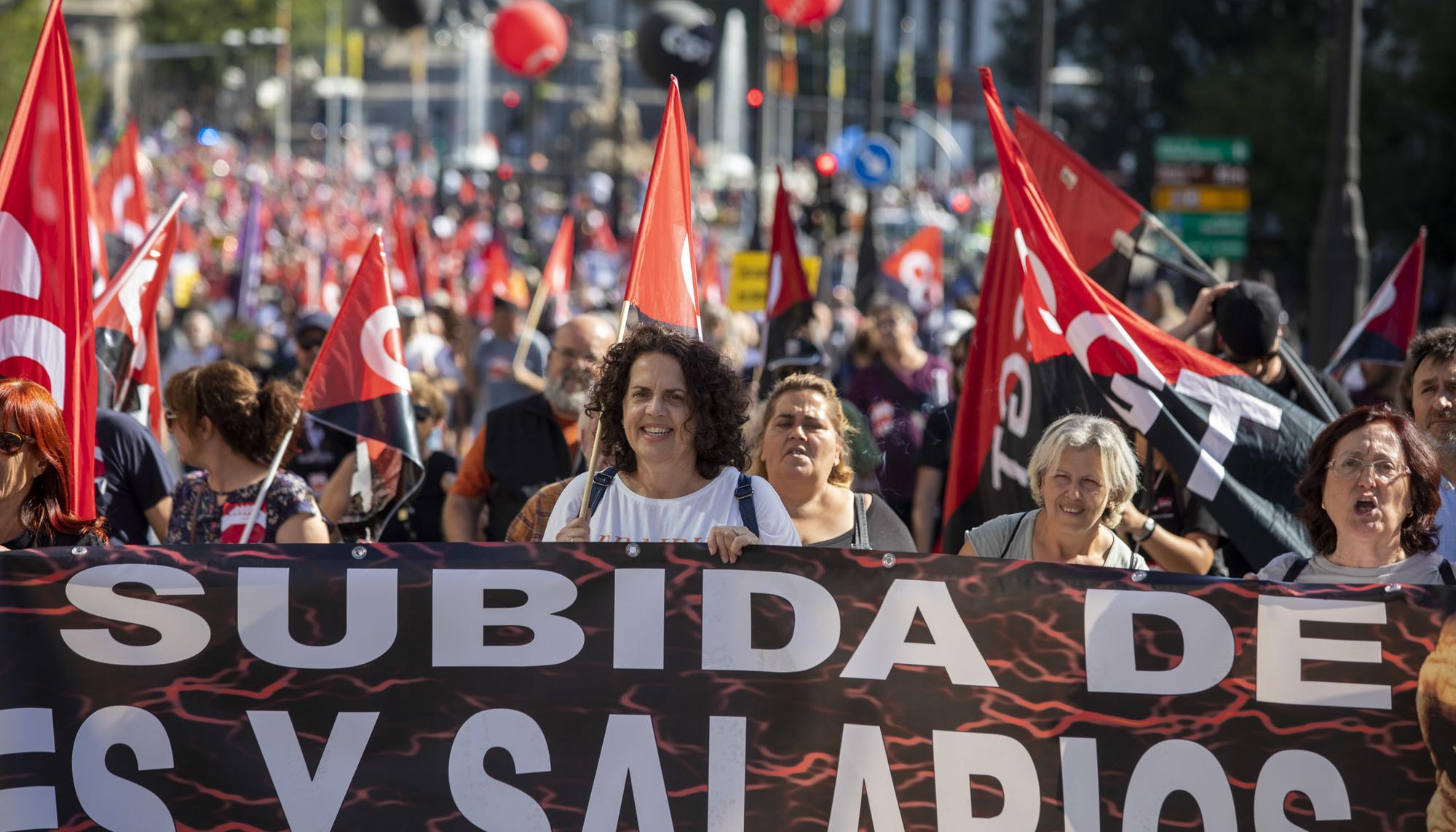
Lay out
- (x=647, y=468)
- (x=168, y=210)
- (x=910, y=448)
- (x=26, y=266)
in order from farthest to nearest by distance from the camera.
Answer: (x=910, y=448) < (x=168, y=210) < (x=26, y=266) < (x=647, y=468)

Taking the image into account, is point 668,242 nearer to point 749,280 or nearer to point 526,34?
point 749,280

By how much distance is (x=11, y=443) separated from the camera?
4020 millimetres

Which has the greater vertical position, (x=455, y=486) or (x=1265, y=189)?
(x=1265, y=189)

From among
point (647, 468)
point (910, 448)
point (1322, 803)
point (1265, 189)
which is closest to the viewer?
point (1322, 803)

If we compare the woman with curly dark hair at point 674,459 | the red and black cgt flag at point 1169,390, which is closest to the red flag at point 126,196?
the red and black cgt flag at point 1169,390

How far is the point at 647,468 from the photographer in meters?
4.16

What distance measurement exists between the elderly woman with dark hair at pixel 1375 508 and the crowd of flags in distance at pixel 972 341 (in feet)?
2.64

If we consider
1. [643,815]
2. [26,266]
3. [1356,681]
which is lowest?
[643,815]

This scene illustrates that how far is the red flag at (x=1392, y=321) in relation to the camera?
7926 mm

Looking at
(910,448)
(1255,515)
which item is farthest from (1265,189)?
(1255,515)

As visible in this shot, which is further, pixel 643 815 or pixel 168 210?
pixel 168 210

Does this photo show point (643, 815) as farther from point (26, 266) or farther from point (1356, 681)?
point (26, 266)

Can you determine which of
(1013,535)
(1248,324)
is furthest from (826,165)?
(1013,535)

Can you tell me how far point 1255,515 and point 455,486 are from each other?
2768 mm
